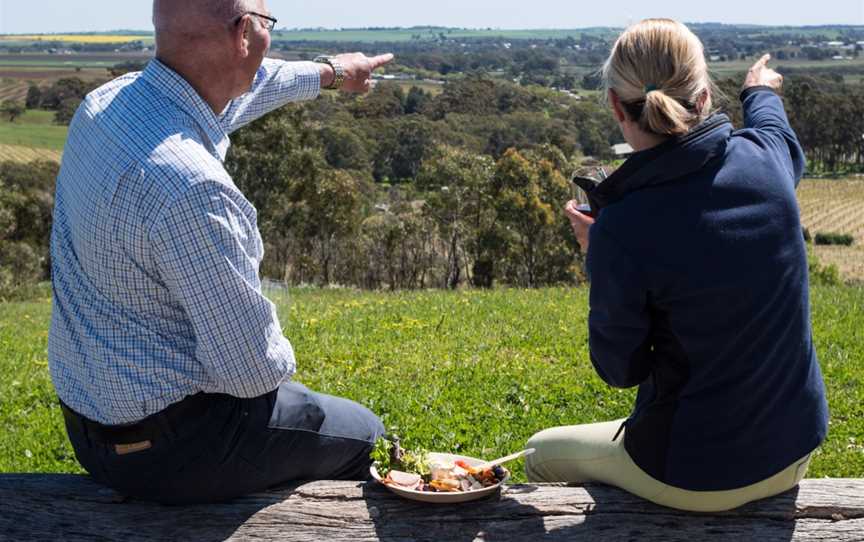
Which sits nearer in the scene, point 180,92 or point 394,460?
point 180,92

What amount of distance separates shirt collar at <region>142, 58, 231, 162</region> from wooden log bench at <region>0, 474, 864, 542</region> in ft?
4.77

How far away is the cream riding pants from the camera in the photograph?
3.48 metres

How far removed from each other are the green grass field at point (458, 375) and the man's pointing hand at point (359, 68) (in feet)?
4.39

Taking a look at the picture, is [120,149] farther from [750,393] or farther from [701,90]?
[750,393]

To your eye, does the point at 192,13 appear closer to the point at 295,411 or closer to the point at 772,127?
the point at 295,411

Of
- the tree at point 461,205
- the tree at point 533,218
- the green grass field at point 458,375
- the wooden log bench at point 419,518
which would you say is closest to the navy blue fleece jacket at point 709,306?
the wooden log bench at point 419,518

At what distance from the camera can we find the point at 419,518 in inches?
140

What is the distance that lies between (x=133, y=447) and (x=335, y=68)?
2579 mm

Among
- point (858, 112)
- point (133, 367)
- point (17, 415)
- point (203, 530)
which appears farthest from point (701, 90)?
point (858, 112)

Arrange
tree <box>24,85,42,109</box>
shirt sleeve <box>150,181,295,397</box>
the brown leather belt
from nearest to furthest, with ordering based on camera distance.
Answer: shirt sleeve <box>150,181,295,397</box>
the brown leather belt
tree <box>24,85,42,109</box>

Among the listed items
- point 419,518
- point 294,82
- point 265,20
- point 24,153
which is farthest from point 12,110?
point 419,518

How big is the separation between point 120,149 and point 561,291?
1202 cm

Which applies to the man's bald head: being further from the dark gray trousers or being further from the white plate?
the white plate

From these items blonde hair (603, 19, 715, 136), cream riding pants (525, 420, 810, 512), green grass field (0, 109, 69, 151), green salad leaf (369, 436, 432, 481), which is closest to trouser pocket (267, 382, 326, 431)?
green salad leaf (369, 436, 432, 481)
